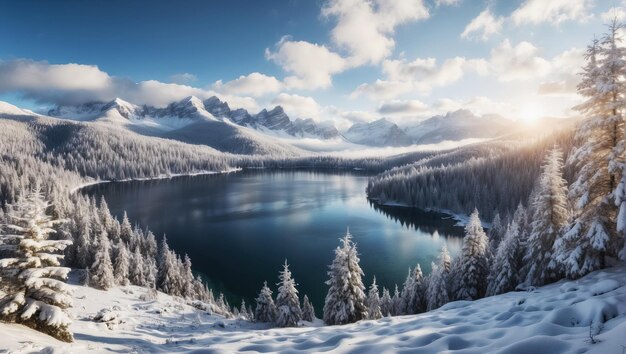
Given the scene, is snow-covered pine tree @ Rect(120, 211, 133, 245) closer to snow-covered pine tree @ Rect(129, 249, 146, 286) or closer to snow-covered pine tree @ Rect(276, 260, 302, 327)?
snow-covered pine tree @ Rect(129, 249, 146, 286)

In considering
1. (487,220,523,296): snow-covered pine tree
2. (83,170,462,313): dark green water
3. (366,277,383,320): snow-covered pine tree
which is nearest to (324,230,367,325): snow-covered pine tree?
(366,277,383,320): snow-covered pine tree

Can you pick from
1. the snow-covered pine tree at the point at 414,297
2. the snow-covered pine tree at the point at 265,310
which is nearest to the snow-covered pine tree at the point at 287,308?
the snow-covered pine tree at the point at 265,310

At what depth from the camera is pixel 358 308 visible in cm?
3291

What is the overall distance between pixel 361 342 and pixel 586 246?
39.0 feet

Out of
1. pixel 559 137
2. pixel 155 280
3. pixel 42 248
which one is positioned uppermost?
pixel 559 137

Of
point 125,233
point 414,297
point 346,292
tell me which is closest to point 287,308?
point 346,292

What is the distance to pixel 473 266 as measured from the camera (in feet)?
106

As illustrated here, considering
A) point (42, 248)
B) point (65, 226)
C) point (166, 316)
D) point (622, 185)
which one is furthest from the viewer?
point (65, 226)

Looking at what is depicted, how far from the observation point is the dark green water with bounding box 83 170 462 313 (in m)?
61.2

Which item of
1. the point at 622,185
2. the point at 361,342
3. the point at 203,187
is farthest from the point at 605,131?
the point at 203,187

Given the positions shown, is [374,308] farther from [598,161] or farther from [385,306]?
[598,161]

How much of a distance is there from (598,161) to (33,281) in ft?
81.8

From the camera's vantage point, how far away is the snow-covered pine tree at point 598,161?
14766 millimetres

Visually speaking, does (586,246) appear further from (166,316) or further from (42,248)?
(166,316)
